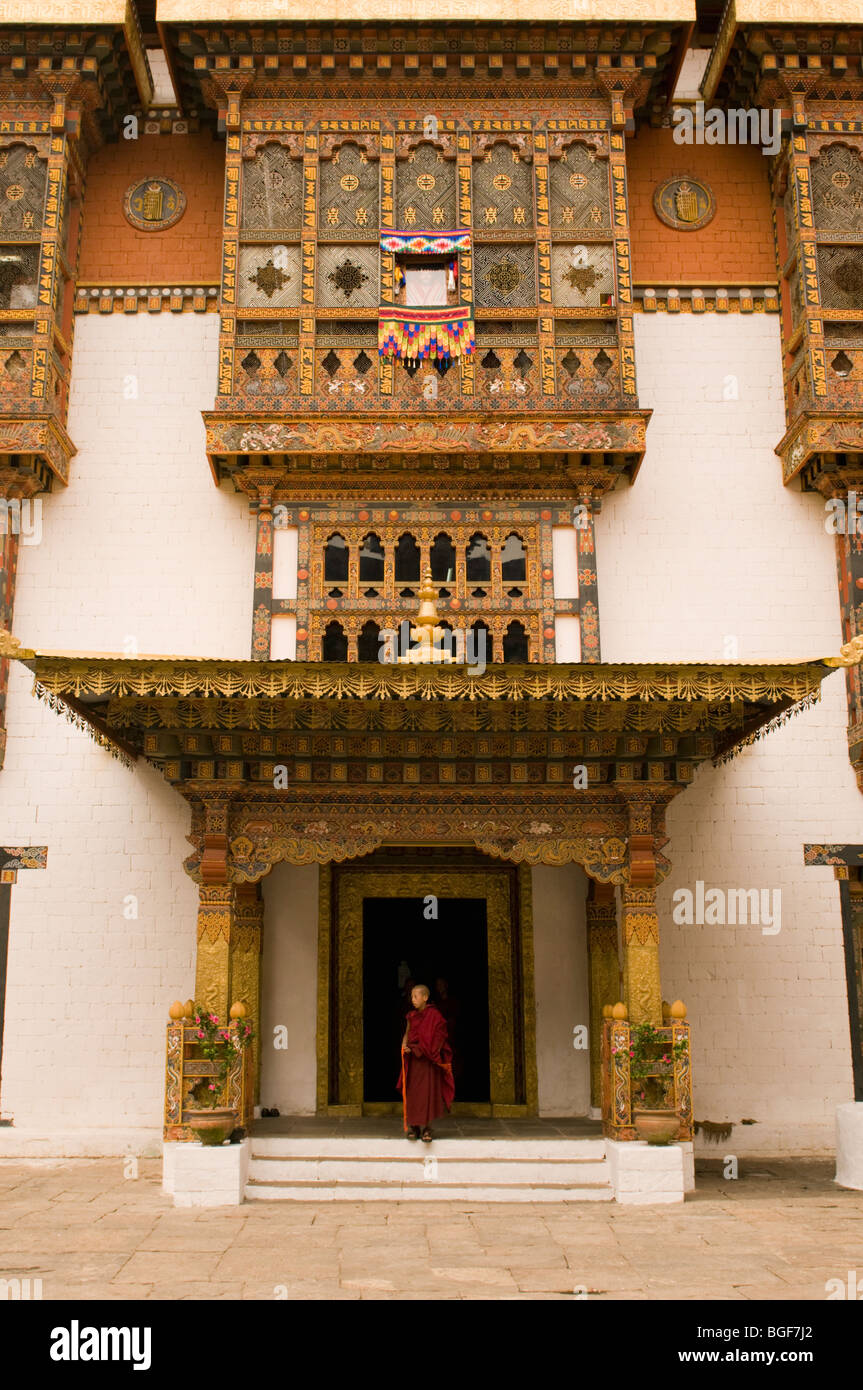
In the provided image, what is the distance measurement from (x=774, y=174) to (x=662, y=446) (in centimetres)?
330

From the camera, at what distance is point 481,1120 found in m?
10.4

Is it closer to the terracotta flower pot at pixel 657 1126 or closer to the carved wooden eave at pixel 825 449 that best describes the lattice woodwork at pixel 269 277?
the carved wooden eave at pixel 825 449

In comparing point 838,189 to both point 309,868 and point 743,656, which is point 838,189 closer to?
point 743,656

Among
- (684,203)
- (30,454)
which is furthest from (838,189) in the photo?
(30,454)

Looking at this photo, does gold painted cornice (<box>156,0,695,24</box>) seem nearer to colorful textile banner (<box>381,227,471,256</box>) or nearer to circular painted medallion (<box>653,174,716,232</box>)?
circular painted medallion (<box>653,174,716,232</box>)

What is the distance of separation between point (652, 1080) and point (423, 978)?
9.94 ft

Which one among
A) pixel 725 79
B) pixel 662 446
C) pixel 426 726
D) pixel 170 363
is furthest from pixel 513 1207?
pixel 725 79

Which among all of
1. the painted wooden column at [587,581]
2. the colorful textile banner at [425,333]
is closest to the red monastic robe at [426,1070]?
the painted wooden column at [587,581]

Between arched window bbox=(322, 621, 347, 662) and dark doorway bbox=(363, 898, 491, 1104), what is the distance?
2.44m

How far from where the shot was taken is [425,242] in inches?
453

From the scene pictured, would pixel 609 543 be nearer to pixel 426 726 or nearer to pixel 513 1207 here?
pixel 426 726

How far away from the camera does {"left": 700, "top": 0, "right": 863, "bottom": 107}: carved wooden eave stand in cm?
1147

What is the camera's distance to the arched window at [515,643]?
11.0 m

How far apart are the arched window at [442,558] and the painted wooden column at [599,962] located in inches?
131
